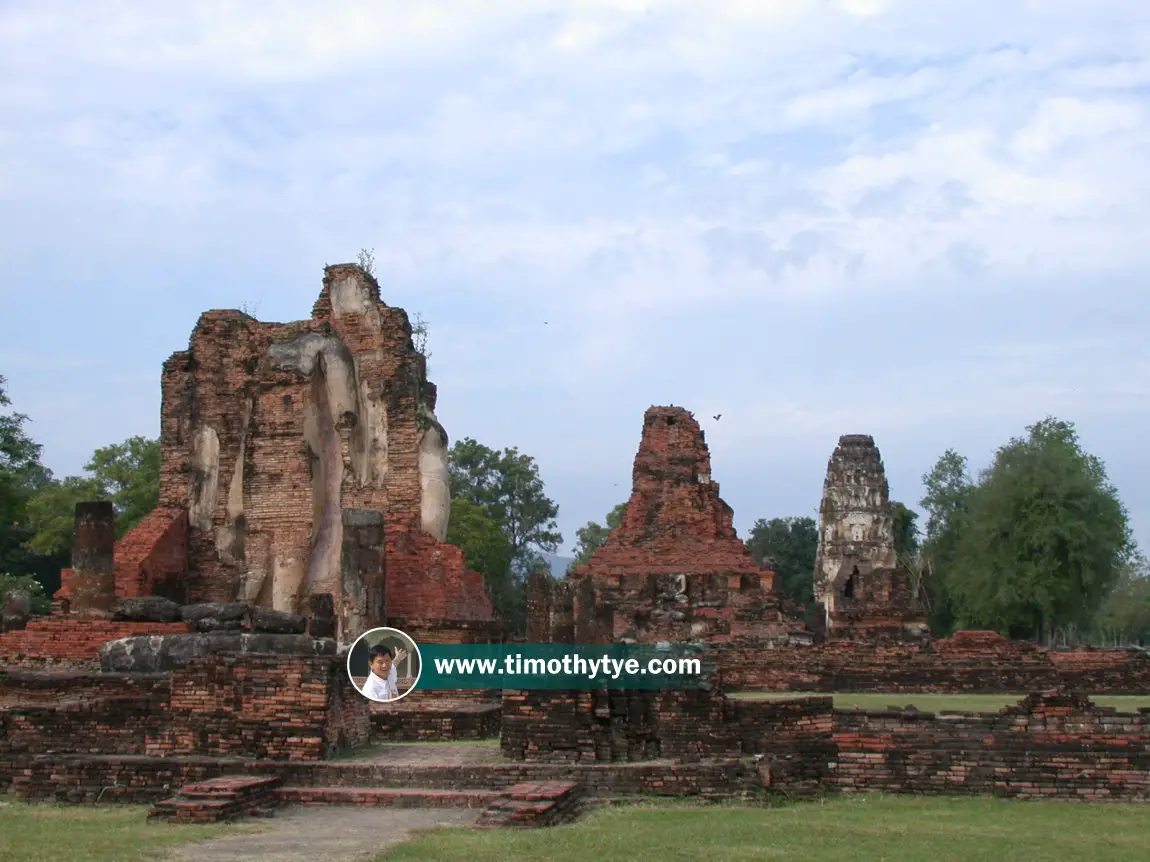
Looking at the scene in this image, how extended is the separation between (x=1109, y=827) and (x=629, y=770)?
3219 mm

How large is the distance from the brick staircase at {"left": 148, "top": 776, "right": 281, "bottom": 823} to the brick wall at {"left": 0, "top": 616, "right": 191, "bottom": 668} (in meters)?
7.09

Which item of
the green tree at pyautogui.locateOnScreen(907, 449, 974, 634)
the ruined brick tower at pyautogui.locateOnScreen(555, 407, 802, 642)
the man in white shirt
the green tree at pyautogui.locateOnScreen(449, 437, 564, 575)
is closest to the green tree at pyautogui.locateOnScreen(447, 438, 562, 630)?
the green tree at pyautogui.locateOnScreen(449, 437, 564, 575)

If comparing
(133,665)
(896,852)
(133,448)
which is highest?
(133,448)

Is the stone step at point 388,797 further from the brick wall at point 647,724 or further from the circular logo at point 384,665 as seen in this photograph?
the circular logo at point 384,665

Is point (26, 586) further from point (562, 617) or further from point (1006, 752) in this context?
point (1006, 752)

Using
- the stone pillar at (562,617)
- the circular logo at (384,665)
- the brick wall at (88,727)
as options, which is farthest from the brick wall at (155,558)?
the brick wall at (88,727)

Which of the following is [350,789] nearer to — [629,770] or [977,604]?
[629,770]

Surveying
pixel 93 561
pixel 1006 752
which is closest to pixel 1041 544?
pixel 93 561

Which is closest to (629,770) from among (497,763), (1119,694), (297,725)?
(497,763)

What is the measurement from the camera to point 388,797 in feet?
32.5

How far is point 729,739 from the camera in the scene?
10727 mm

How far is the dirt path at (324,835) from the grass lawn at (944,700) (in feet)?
17.2

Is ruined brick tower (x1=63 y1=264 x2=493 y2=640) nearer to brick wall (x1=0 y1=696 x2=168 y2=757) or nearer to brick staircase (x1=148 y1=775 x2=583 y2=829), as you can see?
brick wall (x1=0 y1=696 x2=168 y2=757)

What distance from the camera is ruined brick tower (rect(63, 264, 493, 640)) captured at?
2180cm
